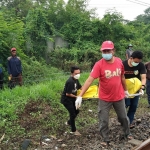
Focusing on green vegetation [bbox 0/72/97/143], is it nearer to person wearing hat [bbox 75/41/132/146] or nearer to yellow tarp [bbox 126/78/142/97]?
person wearing hat [bbox 75/41/132/146]

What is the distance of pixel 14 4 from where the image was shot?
28.3 meters

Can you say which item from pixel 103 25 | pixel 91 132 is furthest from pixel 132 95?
pixel 103 25

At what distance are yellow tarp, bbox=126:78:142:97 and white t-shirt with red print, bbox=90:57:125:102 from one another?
2.11 ft

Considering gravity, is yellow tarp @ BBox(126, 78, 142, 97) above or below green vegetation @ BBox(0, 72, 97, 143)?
above

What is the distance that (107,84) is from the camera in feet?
15.1

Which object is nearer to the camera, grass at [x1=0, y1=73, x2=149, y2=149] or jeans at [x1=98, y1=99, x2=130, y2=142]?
jeans at [x1=98, y1=99, x2=130, y2=142]

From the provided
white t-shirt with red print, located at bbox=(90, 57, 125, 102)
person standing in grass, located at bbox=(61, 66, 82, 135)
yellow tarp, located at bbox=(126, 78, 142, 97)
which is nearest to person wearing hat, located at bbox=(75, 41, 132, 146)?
white t-shirt with red print, located at bbox=(90, 57, 125, 102)

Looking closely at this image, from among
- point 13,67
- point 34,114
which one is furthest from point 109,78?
point 13,67

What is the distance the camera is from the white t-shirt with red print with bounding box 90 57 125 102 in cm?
455

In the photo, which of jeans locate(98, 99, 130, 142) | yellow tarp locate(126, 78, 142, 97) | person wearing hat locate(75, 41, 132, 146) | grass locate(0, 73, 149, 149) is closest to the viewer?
person wearing hat locate(75, 41, 132, 146)

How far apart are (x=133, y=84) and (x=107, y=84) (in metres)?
0.94

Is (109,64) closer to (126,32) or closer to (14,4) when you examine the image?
(126,32)

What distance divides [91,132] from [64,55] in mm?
10264

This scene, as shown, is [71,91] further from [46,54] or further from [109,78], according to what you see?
[46,54]
